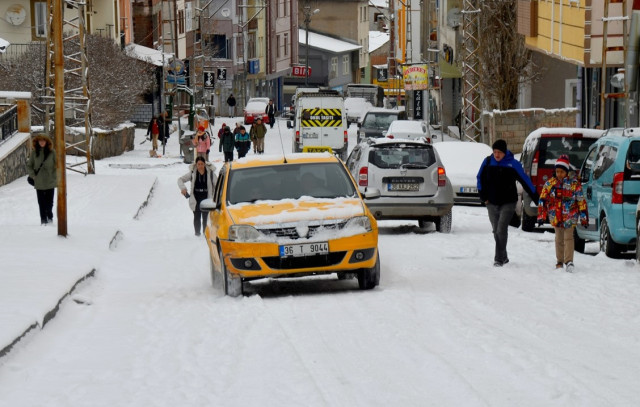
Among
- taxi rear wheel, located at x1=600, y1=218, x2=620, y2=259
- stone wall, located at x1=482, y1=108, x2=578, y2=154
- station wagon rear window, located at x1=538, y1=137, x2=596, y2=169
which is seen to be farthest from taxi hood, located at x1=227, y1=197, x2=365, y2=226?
stone wall, located at x1=482, y1=108, x2=578, y2=154

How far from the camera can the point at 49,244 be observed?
19.3m

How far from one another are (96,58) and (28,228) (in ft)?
111

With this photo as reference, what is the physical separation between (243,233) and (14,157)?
22.7 metres

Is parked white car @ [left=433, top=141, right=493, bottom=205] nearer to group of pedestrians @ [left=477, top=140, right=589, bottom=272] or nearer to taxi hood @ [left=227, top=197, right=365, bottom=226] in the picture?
group of pedestrians @ [left=477, top=140, right=589, bottom=272]

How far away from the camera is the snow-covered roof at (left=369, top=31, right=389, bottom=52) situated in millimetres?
154500

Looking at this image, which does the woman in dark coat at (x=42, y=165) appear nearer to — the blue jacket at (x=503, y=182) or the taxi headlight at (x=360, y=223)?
the blue jacket at (x=503, y=182)

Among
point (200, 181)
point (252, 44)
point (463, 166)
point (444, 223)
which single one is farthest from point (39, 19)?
point (444, 223)

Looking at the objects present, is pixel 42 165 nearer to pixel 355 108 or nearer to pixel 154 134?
pixel 154 134

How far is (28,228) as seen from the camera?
73.1 feet

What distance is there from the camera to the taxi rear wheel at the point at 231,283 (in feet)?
44.6

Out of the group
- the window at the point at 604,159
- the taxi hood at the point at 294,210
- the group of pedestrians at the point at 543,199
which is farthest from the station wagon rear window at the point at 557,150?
the taxi hood at the point at 294,210

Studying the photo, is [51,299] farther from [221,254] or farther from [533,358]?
[533,358]

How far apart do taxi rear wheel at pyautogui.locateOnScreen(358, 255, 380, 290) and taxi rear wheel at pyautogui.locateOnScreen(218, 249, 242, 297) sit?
4.05 ft

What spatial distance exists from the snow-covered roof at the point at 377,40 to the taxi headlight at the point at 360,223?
139808 mm
